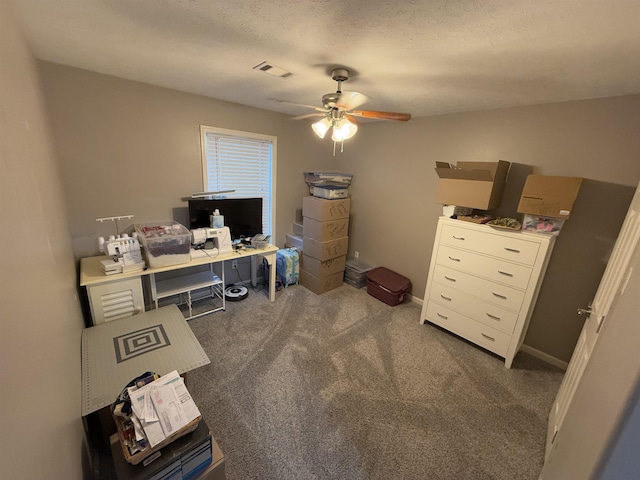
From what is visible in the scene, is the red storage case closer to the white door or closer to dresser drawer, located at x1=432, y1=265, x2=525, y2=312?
dresser drawer, located at x1=432, y1=265, x2=525, y2=312

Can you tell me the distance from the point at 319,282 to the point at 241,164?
1.73m

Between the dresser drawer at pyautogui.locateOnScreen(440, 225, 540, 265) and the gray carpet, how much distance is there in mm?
953

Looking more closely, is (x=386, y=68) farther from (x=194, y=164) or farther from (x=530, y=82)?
(x=194, y=164)

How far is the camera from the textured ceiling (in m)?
1.05

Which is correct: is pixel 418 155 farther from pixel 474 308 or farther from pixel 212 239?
pixel 212 239

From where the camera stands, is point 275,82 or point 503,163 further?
point 503,163

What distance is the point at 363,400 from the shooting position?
1836mm

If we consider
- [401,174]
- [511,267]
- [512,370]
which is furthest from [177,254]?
[512,370]

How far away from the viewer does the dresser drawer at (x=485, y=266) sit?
2.09 metres

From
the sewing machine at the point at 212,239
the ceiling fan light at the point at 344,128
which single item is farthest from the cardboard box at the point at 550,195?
the sewing machine at the point at 212,239

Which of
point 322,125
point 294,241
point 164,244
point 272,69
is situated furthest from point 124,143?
point 294,241

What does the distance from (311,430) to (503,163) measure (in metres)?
2.57

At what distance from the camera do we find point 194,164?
2.69 m

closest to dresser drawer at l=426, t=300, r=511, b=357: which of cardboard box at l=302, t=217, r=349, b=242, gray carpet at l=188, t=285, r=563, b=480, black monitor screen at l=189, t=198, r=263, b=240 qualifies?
gray carpet at l=188, t=285, r=563, b=480
